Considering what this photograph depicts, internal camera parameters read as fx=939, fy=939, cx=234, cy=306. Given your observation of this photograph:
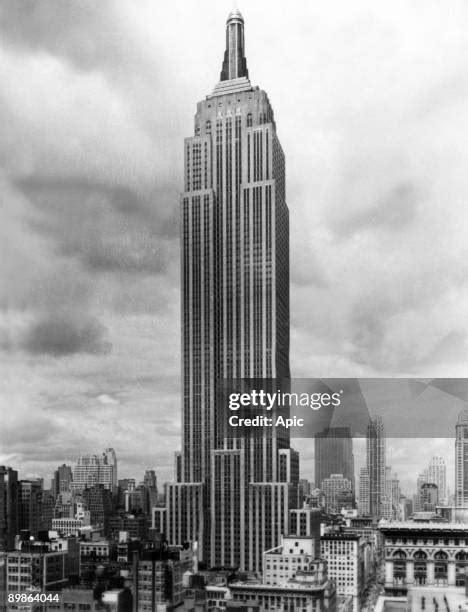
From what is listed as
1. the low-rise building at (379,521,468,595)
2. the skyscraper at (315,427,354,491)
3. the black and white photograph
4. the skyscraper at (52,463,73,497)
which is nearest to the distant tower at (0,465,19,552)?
the black and white photograph

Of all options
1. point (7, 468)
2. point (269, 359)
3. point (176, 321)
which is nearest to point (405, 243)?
point (269, 359)

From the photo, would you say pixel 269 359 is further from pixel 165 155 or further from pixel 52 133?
pixel 52 133

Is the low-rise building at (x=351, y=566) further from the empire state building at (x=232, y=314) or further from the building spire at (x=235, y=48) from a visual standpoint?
the building spire at (x=235, y=48)

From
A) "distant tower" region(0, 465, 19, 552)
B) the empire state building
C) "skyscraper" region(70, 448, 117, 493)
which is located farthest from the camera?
"distant tower" region(0, 465, 19, 552)

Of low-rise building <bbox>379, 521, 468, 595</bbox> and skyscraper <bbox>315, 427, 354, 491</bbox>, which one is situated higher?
skyscraper <bbox>315, 427, 354, 491</bbox>

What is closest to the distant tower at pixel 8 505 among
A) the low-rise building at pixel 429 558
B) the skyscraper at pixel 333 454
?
the skyscraper at pixel 333 454

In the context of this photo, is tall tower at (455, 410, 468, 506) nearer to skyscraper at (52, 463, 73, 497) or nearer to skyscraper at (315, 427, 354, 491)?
skyscraper at (315, 427, 354, 491)

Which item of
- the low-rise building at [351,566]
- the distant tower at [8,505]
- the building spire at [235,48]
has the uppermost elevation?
the building spire at [235,48]

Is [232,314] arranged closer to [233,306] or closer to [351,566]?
[233,306]
